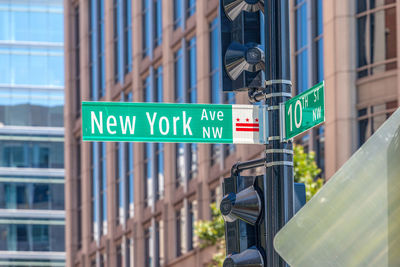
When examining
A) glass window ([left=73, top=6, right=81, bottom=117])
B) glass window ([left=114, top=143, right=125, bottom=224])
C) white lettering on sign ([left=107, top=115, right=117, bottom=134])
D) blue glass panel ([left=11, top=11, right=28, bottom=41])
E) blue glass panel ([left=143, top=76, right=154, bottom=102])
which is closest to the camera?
white lettering on sign ([left=107, top=115, right=117, bottom=134])

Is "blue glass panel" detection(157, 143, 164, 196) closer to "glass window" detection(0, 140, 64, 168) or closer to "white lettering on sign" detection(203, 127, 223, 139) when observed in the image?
"white lettering on sign" detection(203, 127, 223, 139)

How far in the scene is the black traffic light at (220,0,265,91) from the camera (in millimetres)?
8594

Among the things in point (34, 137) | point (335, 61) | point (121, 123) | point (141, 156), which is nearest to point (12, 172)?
point (34, 137)

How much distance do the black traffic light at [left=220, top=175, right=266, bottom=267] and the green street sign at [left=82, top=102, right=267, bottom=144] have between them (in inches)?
17.1

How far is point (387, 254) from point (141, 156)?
44.9 meters

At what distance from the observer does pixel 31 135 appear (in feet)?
286

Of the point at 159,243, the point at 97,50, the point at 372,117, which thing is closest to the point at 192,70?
the point at 159,243

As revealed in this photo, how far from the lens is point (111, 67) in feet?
182

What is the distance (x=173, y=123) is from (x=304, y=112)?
3.46 ft

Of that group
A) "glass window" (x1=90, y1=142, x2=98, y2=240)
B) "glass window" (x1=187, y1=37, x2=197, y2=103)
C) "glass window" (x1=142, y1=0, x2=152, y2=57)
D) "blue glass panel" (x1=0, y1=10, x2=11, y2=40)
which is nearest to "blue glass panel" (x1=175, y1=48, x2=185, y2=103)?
"glass window" (x1=187, y1=37, x2=197, y2=103)

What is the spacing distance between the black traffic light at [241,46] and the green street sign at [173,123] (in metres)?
0.23

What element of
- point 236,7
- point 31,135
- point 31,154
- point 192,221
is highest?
point 31,135

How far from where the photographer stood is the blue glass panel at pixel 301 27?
31.8 m

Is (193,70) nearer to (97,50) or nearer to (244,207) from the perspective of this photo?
(97,50)
